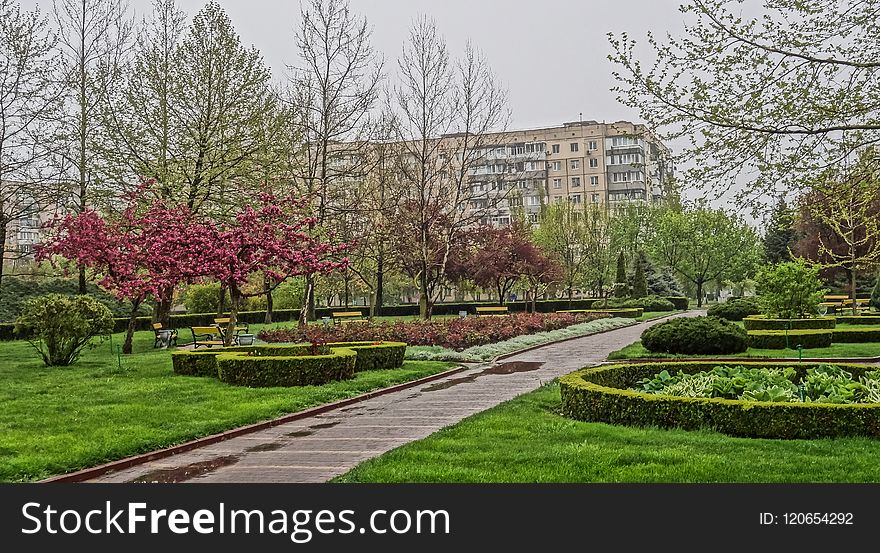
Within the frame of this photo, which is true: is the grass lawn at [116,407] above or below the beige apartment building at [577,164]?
below

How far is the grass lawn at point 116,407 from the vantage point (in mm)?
8734

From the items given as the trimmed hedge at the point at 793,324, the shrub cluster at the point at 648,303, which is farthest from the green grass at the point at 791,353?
the shrub cluster at the point at 648,303

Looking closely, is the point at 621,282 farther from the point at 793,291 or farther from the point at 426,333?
the point at 426,333

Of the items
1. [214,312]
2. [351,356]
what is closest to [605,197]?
[214,312]

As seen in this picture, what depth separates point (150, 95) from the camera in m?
26.3

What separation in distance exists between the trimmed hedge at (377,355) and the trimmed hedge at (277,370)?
1.82 m

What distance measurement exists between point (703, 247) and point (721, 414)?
48.8m

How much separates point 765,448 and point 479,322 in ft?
Answer: 56.8

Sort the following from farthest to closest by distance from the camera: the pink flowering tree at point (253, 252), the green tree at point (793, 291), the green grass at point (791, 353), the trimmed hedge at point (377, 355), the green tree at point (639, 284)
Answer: the green tree at point (639, 284)
the green tree at point (793, 291)
the green grass at point (791, 353)
the pink flowering tree at point (253, 252)
the trimmed hedge at point (377, 355)

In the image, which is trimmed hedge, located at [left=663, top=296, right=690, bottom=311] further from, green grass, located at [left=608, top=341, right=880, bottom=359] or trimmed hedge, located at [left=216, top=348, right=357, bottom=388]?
trimmed hedge, located at [left=216, top=348, right=357, bottom=388]

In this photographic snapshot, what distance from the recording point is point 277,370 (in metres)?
14.2

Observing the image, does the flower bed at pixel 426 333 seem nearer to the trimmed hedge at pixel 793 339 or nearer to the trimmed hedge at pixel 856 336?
the trimmed hedge at pixel 793 339
